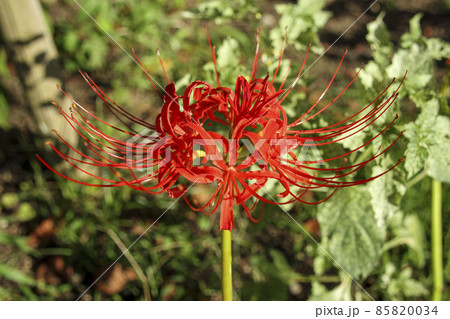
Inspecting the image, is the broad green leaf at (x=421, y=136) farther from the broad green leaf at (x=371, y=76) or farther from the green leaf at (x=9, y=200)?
the green leaf at (x=9, y=200)

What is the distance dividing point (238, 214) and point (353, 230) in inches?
38.9

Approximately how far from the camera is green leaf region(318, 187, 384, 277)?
1.43 metres

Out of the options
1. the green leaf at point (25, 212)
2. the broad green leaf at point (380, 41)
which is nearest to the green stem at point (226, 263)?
the broad green leaf at point (380, 41)

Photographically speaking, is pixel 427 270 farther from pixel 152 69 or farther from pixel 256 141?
pixel 152 69

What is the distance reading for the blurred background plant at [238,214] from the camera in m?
1.44

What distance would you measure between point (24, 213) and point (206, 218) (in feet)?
3.41

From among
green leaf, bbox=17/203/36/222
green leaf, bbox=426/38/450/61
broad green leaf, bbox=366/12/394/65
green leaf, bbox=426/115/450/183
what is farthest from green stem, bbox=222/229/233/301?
green leaf, bbox=17/203/36/222

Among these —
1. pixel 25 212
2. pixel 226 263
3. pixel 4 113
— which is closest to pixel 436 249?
pixel 226 263

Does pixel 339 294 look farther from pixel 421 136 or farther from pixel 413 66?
pixel 413 66

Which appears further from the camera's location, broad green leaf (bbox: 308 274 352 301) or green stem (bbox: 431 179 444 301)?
broad green leaf (bbox: 308 274 352 301)

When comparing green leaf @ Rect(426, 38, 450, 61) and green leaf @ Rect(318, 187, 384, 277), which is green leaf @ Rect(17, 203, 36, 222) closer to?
green leaf @ Rect(318, 187, 384, 277)

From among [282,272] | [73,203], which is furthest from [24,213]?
[282,272]

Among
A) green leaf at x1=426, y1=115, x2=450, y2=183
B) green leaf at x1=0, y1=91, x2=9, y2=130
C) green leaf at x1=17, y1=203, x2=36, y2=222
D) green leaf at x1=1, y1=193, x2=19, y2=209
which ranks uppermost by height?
green leaf at x1=0, y1=91, x2=9, y2=130
